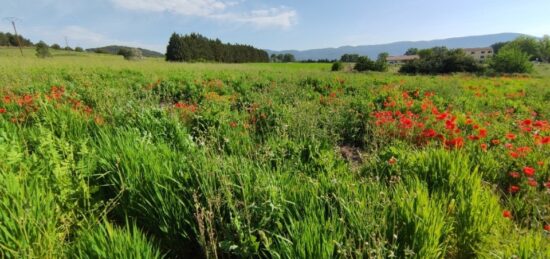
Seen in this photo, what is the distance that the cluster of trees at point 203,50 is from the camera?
59.9m

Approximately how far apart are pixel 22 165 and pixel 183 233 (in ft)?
5.31

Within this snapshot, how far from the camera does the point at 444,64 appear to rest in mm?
42469

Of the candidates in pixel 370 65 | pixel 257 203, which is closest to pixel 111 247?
pixel 257 203

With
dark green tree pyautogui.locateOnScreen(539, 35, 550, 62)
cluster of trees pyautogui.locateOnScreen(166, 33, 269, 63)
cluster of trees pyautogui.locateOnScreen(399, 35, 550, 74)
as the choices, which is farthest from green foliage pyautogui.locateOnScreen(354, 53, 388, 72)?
dark green tree pyautogui.locateOnScreen(539, 35, 550, 62)

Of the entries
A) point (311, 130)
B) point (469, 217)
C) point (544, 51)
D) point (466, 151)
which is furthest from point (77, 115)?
point (544, 51)

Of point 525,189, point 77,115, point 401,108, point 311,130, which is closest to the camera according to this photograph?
point 525,189

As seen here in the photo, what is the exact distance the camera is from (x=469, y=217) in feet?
8.39

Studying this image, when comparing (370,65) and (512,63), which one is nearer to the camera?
(370,65)

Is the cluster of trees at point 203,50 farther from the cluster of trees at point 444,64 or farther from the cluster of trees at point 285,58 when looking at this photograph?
the cluster of trees at point 444,64

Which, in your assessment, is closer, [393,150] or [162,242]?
[162,242]

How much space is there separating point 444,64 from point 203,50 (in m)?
45.1

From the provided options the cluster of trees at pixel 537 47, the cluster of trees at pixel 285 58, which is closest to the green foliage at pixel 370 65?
the cluster of trees at pixel 537 47

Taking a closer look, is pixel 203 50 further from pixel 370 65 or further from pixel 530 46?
pixel 530 46

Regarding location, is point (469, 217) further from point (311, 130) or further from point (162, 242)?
point (162, 242)
